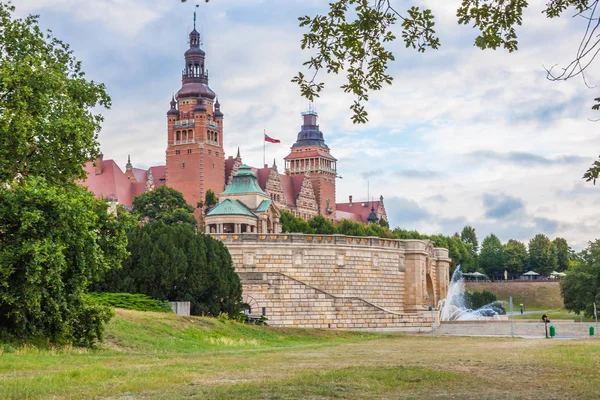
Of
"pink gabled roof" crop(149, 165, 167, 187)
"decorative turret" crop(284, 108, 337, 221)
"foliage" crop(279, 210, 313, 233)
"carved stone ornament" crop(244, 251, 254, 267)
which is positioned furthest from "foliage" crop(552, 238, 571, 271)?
"carved stone ornament" crop(244, 251, 254, 267)

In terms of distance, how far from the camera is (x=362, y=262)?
201ft

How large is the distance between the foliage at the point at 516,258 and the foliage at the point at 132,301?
126306 mm

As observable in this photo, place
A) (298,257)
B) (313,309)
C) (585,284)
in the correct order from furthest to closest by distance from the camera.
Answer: (585,284) → (298,257) → (313,309)

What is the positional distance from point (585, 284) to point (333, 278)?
2327cm

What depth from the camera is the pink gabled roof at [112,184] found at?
137 meters

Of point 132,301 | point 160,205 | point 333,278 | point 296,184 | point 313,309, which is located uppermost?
point 296,184

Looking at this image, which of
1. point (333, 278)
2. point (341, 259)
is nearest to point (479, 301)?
point (341, 259)

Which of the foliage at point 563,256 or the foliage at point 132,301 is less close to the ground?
the foliage at point 563,256

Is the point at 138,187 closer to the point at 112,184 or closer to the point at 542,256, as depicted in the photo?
the point at 112,184

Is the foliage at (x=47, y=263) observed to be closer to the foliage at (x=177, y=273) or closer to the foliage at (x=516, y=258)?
the foliage at (x=177, y=273)

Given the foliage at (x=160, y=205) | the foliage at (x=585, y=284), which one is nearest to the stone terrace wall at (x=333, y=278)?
the foliage at (x=585, y=284)

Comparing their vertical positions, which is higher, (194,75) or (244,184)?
(194,75)

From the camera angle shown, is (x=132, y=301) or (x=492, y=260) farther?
(x=492, y=260)

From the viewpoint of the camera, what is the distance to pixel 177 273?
44.0 m
